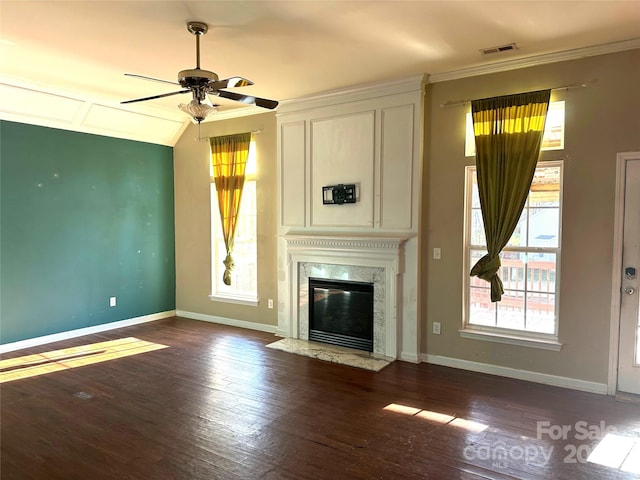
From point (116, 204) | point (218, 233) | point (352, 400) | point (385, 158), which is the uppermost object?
point (385, 158)

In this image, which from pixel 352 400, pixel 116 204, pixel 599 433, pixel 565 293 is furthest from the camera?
pixel 116 204

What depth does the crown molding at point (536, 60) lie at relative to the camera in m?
3.47

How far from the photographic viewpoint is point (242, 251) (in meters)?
5.92

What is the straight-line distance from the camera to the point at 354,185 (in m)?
4.76

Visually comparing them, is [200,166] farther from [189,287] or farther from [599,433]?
[599,433]

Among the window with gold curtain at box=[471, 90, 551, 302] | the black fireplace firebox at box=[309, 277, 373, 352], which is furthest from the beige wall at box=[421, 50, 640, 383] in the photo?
the black fireplace firebox at box=[309, 277, 373, 352]

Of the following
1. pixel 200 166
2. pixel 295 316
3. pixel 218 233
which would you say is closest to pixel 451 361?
pixel 295 316

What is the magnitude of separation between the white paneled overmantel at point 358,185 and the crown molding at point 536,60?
1.01 ft

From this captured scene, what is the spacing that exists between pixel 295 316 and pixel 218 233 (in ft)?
6.03

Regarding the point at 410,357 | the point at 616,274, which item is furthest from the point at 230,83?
the point at 616,274

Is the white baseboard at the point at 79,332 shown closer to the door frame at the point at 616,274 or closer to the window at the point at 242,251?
the window at the point at 242,251

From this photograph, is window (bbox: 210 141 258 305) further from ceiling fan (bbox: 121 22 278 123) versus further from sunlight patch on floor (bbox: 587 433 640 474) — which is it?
sunlight patch on floor (bbox: 587 433 640 474)

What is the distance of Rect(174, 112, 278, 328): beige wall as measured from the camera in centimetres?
556

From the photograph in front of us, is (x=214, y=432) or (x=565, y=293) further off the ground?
(x=565, y=293)
